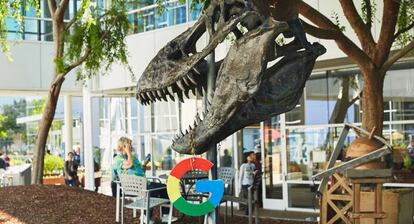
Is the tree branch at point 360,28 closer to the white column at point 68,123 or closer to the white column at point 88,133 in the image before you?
the white column at point 88,133

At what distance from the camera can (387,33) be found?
26.0ft

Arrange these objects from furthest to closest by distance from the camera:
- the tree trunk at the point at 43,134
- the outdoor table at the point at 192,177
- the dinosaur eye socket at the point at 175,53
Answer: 1. the tree trunk at the point at 43,134
2. the outdoor table at the point at 192,177
3. the dinosaur eye socket at the point at 175,53

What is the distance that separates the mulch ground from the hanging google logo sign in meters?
6.03

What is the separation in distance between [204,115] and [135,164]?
6.90m

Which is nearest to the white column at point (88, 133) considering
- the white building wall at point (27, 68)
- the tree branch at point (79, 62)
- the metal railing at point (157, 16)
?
the white building wall at point (27, 68)

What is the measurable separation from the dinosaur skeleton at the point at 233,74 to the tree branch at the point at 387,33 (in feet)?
13.6

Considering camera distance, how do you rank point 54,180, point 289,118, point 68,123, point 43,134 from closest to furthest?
point 43,134, point 289,118, point 54,180, point 68,123

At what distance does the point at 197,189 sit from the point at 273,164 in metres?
11.6

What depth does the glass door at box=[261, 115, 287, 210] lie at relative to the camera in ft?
50.2

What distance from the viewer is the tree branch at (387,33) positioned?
7895 mm

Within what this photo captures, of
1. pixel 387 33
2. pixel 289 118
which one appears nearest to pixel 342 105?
pixel 289 118

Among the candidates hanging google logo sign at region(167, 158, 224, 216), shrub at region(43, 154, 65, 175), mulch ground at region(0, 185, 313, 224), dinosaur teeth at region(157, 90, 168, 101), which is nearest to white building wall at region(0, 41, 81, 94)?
shrub at region(43, 154, 65, 175)

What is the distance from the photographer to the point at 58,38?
43.6ft

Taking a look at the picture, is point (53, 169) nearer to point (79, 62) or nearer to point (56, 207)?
point (79, 62)
